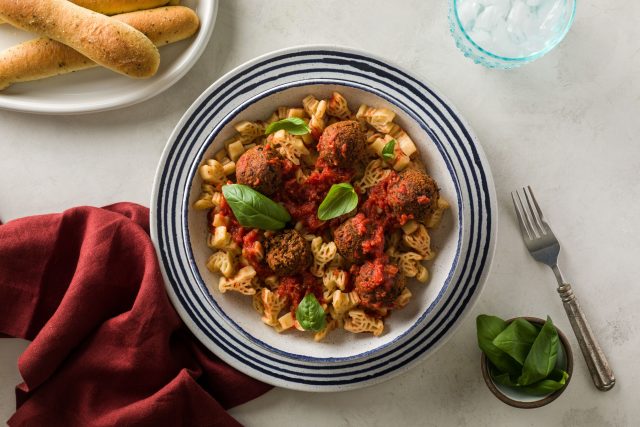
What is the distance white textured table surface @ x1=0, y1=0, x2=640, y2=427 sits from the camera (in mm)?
3221

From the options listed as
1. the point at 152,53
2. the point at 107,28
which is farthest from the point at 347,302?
the point at 107,28

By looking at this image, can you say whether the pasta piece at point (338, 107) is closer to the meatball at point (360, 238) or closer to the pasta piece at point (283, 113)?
the pasta piece at point (283, 113)

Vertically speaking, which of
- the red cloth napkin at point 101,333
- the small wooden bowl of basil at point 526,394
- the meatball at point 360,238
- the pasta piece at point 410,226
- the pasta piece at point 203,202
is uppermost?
the pasta piece at point 410,226

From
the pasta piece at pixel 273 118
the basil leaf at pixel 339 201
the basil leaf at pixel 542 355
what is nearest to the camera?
the basil leaf at pixel 339 201

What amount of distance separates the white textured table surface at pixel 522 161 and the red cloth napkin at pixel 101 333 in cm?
36

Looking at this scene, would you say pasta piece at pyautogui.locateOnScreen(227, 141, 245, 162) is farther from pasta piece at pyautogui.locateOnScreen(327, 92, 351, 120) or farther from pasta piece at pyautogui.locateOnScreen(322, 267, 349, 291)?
pasta piece at pyautogui.locateOnScreen(322, 267, 349, 291)

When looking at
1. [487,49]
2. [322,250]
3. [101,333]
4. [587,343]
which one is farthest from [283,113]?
[587,343]

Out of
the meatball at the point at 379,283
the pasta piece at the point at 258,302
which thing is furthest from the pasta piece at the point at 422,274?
the pasta piece at the point at 258,302

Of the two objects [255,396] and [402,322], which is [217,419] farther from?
[402,322]

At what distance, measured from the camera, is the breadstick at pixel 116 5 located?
124 inches

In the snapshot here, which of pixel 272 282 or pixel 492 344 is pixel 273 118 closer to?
pixel 272 282

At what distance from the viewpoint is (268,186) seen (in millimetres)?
2771

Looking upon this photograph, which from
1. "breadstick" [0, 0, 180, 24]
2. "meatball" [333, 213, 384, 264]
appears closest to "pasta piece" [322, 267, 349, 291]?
"meatball" [333, 213, 384, 264]

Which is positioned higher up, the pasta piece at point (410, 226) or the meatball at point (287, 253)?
the pasta piece at point (410, 226)
